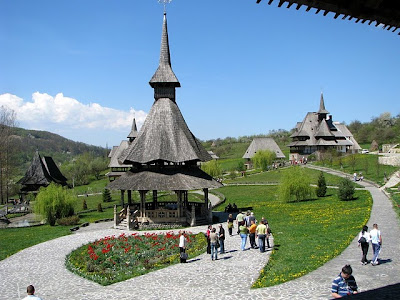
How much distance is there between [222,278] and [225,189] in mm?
42125

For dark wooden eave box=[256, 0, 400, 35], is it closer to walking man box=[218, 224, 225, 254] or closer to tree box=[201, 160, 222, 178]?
walking man box=[218, 224, 225, 254]

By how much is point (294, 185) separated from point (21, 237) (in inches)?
998

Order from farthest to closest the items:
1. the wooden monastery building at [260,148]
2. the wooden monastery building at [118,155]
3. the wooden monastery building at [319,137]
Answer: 1. the wooden monastery building at [260,148]
2. the wooden monastery building at [319,137]
3. the wooden monastery building at [118,155]

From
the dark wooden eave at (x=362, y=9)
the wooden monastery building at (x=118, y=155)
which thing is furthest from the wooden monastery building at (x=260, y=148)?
the dark wooden eave at (x=362, y=9)

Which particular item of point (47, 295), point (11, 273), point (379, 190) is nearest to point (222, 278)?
point (47, 295)

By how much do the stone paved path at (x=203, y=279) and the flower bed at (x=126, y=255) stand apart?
2.23ft

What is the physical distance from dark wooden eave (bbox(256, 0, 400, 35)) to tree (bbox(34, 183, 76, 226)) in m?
33.5

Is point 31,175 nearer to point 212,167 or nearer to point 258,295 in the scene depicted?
point 212,167

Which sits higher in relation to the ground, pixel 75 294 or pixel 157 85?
pixel 157 85

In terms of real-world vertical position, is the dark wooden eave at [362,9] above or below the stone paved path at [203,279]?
above

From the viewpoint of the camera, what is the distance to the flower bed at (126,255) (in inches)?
673

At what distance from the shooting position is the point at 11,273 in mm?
17938

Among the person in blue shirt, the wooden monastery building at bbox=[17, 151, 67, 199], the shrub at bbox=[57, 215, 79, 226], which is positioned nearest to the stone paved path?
the person in blue shirt

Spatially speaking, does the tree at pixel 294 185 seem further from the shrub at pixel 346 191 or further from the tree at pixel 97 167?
the tree at pixel 97 167
